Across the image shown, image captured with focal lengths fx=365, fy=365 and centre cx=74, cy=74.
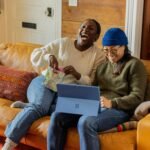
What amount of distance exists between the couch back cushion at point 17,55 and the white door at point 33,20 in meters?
0.71

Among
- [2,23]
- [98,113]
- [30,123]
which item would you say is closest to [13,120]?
[30,123]

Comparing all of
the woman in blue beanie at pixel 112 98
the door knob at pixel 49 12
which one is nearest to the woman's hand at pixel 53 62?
the woman in blue beanie at pixel 112 98

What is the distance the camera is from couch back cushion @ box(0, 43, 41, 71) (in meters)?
3.24

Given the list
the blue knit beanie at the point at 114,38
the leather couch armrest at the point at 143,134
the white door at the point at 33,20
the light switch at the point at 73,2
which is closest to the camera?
the leather couch armrest at the point at 143,134

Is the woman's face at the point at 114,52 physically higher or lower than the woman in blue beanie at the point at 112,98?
higher

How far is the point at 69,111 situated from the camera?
2443 millimetres

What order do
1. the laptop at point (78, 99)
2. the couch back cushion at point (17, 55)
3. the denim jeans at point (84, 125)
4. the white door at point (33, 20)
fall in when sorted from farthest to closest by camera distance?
the white door at point (33, 20) < the couch back cushion at point (17, 55) < the laptop at point (78, 99) < the denim jeans at point (84, 125)

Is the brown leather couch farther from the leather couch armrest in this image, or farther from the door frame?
the door frame

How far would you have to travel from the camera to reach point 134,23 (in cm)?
334

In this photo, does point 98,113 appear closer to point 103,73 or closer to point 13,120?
point 103,73

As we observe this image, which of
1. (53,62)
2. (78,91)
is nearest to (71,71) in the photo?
(53,62)

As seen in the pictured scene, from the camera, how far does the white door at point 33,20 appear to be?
397 cm

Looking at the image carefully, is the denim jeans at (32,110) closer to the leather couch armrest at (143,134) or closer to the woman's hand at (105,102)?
the woman's hand at (105,102)

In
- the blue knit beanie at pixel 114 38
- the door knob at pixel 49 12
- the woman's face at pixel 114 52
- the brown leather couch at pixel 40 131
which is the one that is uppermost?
the door knob at pixel 49 12
